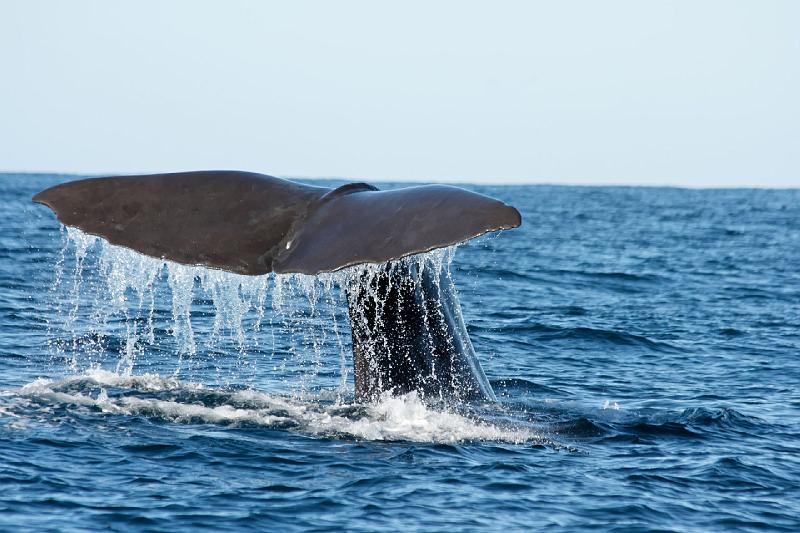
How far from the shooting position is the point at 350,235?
5805 mm

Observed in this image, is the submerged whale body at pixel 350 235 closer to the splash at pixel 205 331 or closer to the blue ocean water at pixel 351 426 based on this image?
the splash at pixel 205 331

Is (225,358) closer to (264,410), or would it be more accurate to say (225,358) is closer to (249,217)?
(264,410)

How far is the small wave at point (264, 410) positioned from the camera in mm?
7230

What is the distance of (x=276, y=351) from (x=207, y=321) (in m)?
2.34

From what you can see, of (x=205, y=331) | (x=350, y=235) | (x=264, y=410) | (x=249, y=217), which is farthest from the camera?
(x=205, y=331)

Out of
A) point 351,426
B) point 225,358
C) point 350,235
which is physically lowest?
point 225,358

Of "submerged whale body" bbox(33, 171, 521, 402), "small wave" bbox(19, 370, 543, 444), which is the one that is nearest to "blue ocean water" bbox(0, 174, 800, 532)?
"small wave" bbox(19, 370, 543, 444)

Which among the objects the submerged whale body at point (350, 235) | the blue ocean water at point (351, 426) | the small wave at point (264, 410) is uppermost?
the submerged whale body at point (350, 235)

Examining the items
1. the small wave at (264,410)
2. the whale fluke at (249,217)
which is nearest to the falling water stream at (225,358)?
the small wave at (264,410)

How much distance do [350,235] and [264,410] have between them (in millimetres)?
2739

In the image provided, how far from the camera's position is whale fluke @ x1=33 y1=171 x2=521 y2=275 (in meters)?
5.67

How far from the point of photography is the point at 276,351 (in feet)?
38.4


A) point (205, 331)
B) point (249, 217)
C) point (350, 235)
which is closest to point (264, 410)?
point (249, 217)

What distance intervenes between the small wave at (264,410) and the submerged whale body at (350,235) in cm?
17
